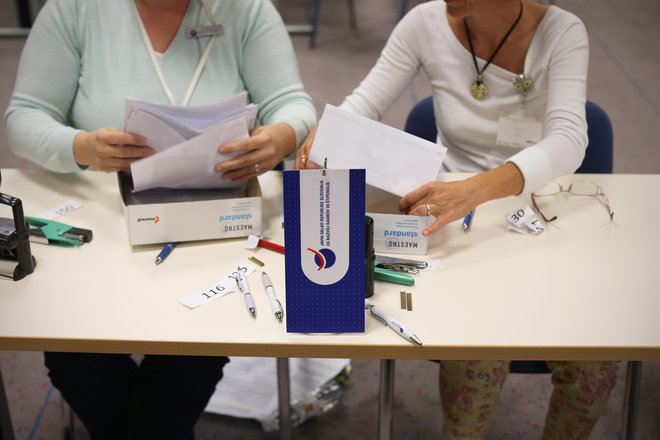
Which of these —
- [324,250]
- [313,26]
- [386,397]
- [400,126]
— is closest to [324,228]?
[324,250]

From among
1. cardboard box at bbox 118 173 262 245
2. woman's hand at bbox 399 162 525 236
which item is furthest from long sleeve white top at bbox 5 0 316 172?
woman's hand at bbox 399 162 525 236

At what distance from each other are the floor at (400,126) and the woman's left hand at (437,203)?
0.88 meters

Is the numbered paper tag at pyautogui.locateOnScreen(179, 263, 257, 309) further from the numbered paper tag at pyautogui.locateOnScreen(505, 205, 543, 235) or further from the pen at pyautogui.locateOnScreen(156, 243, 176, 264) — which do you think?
the numbered paper tag at pyautogui.locateOnScreen(505, 205, 543, 235)

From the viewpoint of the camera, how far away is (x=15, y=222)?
1311 millimetres

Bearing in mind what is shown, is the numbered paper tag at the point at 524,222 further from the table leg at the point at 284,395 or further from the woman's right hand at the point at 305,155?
the table leg at the point at 284,395

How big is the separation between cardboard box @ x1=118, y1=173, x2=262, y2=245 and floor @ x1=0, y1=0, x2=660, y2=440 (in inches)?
33.2

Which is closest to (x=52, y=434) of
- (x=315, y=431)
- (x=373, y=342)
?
(x=315, y=431)

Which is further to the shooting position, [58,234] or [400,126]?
[400,126]

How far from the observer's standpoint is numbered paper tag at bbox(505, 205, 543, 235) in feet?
4.97

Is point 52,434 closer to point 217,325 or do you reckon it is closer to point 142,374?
point 142,374

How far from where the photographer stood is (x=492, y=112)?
188cm

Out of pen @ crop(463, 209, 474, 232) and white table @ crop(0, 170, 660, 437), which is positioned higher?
pen @ crop(463, 209, 474, 232)

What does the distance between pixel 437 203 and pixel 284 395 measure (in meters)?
0.71

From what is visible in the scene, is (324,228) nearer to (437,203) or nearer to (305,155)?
(437,203)
